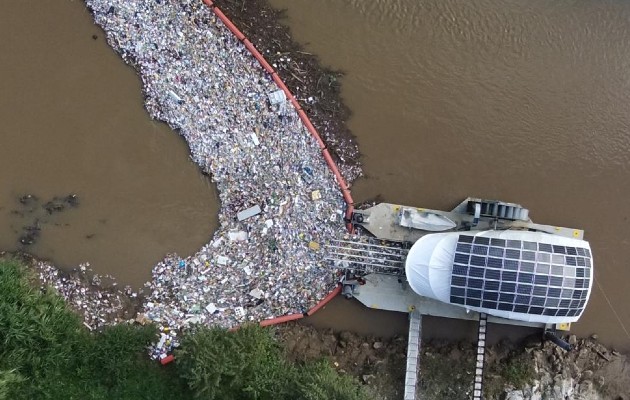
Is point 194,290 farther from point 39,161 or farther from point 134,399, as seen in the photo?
point 39,161

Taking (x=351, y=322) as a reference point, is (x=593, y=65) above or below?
above

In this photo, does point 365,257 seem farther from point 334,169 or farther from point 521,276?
point 521,276

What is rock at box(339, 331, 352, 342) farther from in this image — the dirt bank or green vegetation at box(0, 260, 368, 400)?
green vegetation at box(0, 260, 368, 400)

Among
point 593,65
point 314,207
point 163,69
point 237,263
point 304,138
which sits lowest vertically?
point 237,263

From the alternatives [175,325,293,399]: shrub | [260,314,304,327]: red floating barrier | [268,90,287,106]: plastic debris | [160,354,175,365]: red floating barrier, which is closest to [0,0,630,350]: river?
[260,314,304,327]: red floating barrier

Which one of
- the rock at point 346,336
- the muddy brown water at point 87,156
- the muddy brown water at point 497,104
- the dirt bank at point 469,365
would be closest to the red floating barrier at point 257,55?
the muddy brown water at point 497,104

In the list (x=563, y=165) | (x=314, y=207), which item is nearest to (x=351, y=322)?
(x=314, y=207)
